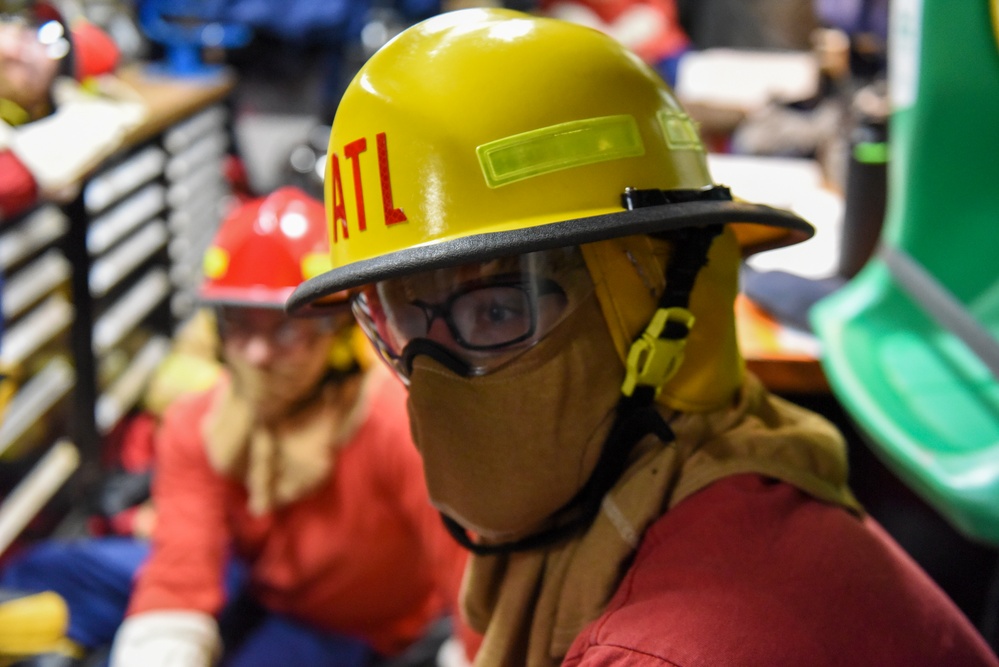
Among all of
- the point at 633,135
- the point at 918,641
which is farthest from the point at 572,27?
the point at 918,641

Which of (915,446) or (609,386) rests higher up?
(609,386)

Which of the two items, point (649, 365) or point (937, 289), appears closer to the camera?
point (649, 365)

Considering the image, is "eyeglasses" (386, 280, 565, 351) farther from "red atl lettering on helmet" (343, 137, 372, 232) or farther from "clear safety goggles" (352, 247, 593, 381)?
"red atl lettering on helmet" (343, 137, 372, 232)

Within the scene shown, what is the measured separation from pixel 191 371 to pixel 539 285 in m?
2.60

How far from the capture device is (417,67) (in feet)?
3.20

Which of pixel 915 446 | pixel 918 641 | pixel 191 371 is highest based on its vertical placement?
pixel 918 641

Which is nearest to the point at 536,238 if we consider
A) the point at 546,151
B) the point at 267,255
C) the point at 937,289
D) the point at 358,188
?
the point at 546,151

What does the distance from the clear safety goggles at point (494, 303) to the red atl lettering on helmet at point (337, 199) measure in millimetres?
109

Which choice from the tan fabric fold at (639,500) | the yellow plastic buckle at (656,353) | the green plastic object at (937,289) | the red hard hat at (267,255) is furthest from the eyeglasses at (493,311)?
the red hard hat at (267,255)

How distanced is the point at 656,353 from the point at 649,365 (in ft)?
0.05

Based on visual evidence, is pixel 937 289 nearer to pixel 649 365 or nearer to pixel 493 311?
pixel 649 365

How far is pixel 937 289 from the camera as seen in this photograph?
1548 millimetres

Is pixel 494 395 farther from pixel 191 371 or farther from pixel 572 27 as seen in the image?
pixel 191 371

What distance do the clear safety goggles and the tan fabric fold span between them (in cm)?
20
